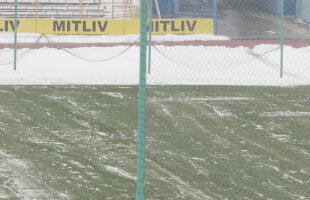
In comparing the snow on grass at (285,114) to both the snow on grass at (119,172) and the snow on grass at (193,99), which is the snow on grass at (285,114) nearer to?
the snow on grass at (193,99)

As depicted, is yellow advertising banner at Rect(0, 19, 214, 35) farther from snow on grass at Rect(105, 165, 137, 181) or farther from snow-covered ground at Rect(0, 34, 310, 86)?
snow on grass at Rect(105, 165, 137, 181)

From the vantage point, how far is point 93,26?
28.6 meters

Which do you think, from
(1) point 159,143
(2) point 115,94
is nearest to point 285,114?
(1) point 159,143

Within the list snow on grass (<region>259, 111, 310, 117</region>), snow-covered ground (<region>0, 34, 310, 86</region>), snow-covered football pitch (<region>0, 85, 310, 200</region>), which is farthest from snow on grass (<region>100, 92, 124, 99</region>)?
snow on grass (<region>259, 111, 310, 117</region>)

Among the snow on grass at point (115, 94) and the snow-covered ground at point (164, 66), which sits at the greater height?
the snow-covered ground at point (164, 66)

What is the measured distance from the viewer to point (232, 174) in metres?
9.03

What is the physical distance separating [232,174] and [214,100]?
5125 millimetres

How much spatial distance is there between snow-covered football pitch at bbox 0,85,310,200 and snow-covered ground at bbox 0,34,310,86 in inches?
53.8

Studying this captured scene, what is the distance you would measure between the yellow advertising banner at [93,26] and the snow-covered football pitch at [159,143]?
43.6ft

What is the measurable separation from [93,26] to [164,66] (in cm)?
1046

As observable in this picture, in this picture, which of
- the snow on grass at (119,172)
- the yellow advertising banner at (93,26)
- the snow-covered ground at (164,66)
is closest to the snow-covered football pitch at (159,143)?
the snow on grass at (119,172)

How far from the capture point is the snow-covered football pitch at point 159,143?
27.6 ft

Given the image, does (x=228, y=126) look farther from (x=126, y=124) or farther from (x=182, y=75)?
(x=182, y=75)

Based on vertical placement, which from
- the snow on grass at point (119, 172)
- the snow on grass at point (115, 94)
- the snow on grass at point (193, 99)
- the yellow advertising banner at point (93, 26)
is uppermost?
the yellow advertising banner at point (93, 26)
